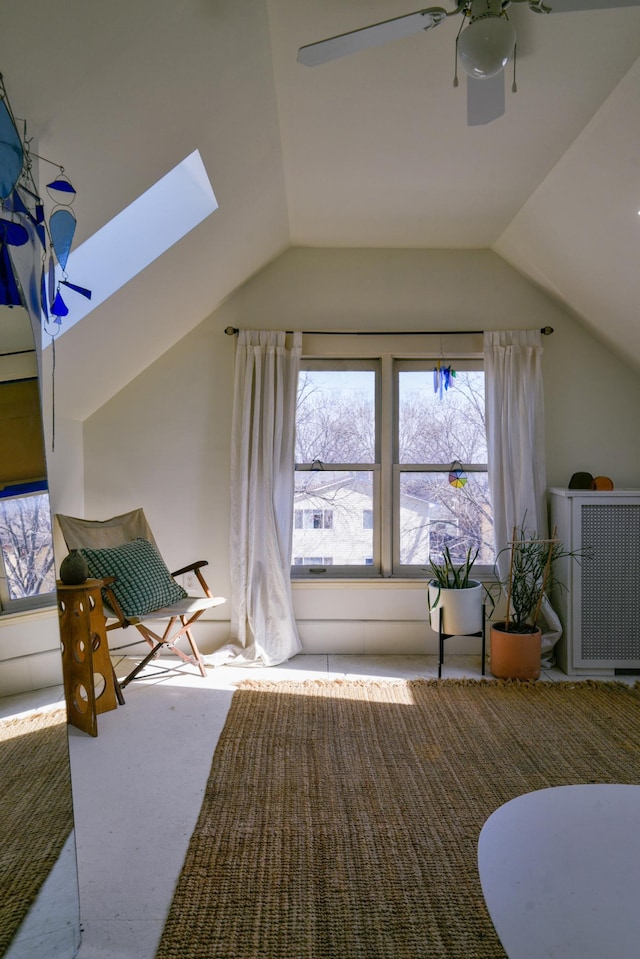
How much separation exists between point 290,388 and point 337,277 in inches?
30.9

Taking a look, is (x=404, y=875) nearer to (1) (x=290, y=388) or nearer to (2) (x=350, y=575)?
(2) (x=350, y=575)

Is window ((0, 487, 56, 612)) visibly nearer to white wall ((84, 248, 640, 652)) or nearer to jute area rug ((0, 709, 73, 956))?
jute area rug ((0, 709, 73, 956))

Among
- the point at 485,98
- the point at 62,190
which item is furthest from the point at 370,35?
the point at 62,190

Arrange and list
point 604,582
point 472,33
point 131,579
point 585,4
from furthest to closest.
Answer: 1. point 604,582
2. point 131,579
3. point 472,33
4. point 585,4

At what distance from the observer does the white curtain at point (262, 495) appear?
3.95 metres

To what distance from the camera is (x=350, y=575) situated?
4.17 metres

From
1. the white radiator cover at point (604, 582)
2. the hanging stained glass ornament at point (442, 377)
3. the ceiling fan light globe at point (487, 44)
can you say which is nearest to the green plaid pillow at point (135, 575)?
the hanging stained glass ornament at point (442, 377)

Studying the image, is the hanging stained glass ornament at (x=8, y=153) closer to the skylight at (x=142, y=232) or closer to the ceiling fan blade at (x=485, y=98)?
the ceiling fan blade at (x=485, y=98)

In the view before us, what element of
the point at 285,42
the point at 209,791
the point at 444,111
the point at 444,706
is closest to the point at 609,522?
the point at 444,706

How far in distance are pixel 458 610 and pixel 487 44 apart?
2.72 meters

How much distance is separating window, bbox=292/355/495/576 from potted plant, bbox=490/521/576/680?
1.16 feet

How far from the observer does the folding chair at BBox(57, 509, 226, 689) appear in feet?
10.9

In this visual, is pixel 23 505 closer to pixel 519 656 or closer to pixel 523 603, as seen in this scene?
pixel 519 656

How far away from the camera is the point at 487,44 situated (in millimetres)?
1625
